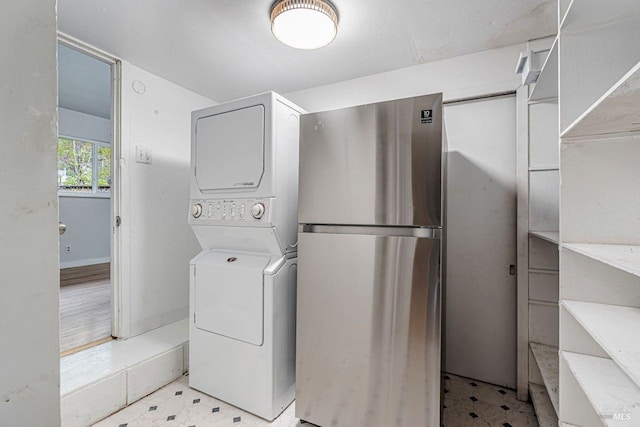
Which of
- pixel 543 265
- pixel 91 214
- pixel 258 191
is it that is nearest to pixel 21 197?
pixel 258 191

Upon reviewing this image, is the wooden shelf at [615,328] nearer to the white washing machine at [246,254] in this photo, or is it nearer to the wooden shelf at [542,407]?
the wooden shelf at [542,407]

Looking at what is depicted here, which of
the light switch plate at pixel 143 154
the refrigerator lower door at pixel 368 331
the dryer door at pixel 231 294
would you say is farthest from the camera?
the light switch plate at pixel 143 154

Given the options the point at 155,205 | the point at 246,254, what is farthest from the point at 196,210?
the point at 155,205

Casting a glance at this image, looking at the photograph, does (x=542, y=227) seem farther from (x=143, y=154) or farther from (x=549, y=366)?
(x=143, y=154)

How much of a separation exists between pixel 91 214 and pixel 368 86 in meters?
5.32

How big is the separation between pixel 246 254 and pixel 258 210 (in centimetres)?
37

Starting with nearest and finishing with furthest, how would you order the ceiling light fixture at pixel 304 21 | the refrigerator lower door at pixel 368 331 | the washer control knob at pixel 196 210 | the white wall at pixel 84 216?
1. the refrigerator lower door at pixel 368 331
2. the ceiling light fixture at pixel 304 21
3. the washer control knob at pixel 196 210
4. the white wall at pixel 84 216

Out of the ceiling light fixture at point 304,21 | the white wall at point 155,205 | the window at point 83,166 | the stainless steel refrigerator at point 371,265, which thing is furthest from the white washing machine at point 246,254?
the window at point 83,166

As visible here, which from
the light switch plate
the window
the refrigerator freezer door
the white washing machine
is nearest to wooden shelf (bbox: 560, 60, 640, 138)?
the refrigerator freezer door

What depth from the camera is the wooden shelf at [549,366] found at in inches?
54.1

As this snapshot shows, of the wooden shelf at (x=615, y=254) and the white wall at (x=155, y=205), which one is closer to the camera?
the wooden shelf at (x=615, y=254)

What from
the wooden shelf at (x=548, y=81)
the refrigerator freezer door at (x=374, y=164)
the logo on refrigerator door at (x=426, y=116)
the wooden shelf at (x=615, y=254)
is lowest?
the wooden shelf at (x=615, y=254)

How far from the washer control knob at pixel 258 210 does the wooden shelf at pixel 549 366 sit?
5.60 ft

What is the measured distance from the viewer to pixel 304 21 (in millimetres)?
1567
